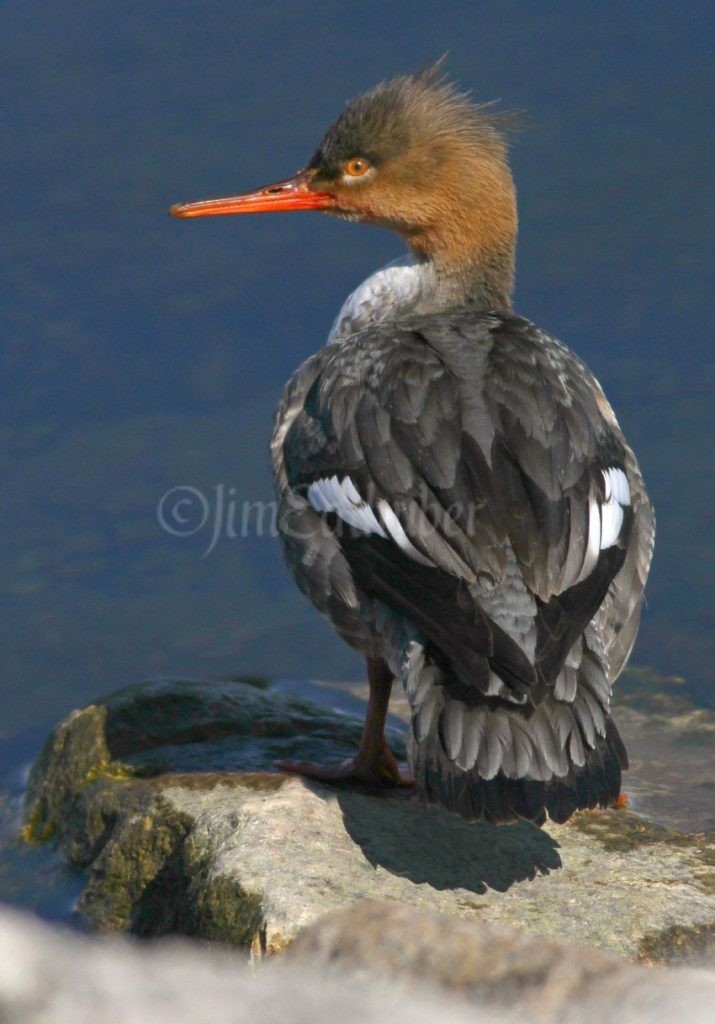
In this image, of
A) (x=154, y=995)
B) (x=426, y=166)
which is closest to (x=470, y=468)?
(x=426, y=166)

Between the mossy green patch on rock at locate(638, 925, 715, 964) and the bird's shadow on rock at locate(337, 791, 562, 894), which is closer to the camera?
the mossy green patch on rock at locate(638, 925, 715, 964)

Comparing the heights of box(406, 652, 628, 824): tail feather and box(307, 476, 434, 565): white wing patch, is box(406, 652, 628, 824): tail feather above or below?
below

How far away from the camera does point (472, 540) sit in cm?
436

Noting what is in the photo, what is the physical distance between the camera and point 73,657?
6.99m

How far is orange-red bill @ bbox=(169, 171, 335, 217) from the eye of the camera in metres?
6.43

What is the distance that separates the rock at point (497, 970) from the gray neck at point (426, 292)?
4169 mm

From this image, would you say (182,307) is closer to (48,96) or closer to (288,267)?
(288,267)

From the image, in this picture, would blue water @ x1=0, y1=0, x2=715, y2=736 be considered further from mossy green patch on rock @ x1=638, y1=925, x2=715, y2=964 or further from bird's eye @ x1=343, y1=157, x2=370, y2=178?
mossy green patch on rock @ x1=638, y1=925, x2=715, y2=964

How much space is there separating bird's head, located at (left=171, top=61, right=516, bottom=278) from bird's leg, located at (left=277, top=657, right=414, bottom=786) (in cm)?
187

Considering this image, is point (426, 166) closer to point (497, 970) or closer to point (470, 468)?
point (470, 468)

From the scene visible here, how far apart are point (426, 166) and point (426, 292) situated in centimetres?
52
